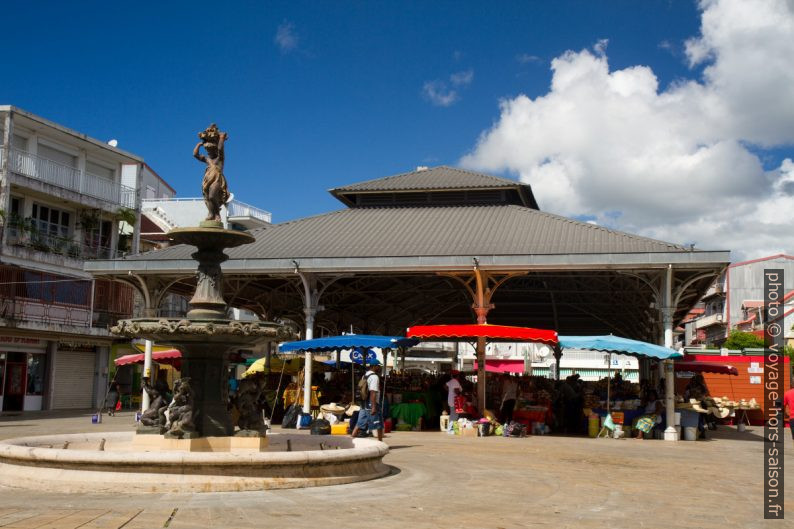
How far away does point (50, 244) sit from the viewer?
33.5 meters

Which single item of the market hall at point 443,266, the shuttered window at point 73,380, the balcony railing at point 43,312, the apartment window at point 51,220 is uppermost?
the apartment window at point 51,220

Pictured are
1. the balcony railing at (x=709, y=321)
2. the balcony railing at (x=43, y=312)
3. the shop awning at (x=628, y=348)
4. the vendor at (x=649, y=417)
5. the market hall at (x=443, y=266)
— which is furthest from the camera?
the balcony railing at (x=709, y=321)

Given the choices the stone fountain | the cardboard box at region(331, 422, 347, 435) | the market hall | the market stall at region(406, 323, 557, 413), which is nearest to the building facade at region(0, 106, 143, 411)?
the market hall

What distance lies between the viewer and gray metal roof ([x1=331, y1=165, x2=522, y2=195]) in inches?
1106

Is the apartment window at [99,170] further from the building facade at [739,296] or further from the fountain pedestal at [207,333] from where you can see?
the building facade at [739,296]

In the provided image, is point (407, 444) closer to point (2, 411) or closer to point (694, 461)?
point (694, 461)

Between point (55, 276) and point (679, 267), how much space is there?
25.1m

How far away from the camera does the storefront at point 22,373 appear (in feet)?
A: 103

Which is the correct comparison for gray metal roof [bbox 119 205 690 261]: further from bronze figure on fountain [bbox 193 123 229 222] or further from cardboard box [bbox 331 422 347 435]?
bronze figure on fountain [bbox 193 123 229 222]

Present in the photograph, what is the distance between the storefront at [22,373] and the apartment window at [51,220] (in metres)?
4.69

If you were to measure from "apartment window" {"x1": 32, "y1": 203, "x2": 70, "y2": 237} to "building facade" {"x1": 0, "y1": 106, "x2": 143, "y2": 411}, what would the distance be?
0.14 feet

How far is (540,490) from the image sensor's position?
33.5ft

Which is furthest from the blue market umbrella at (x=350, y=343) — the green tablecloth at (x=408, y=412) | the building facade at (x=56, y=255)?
the building facade at (x=56, y=255)

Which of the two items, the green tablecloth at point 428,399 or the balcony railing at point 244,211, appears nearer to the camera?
the green tablecloth at point 428,399
